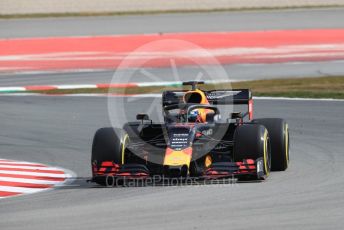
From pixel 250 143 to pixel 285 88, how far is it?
1268cm

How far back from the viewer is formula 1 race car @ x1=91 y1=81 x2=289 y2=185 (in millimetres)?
12672

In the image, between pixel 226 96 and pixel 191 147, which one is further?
pixel 226 96

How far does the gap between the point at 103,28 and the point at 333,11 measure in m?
13.6

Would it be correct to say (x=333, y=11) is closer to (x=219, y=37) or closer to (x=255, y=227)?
(x=219, y=37)

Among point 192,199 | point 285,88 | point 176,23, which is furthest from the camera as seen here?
point 176,23

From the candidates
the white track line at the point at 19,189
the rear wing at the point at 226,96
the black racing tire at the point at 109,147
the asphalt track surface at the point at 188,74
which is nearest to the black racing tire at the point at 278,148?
the rear wing at the point at 226,96

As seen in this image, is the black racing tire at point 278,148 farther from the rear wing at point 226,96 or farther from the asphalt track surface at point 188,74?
the asphalt track surface at point 188,74

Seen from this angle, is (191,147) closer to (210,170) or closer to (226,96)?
(210,170)

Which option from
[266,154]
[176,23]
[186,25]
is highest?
[176,23]

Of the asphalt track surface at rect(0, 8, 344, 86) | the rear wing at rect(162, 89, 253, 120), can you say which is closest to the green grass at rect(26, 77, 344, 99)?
the asphalt track surface at rect(0, 8, 344, 86)

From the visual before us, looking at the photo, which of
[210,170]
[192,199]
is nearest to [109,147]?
[210,170]

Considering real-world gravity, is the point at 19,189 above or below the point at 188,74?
below

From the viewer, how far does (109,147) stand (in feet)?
42.8

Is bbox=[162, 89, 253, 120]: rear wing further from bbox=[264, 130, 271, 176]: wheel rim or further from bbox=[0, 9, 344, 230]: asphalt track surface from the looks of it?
bbox=[0, 9, 344, 230]: asphalt track surface
